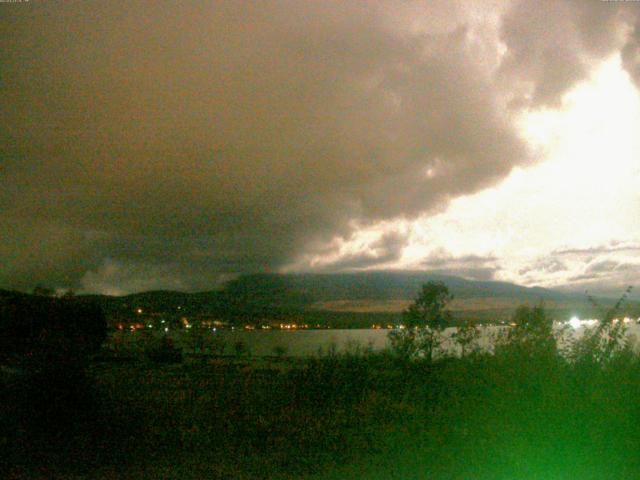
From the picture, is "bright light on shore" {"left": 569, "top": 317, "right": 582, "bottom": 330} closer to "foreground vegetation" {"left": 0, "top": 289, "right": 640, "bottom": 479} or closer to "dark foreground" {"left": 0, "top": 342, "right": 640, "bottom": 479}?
"foreground vegetation" {"left": 0, "top": 289, "right": 640, "bottom": 479}

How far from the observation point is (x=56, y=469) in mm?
10859

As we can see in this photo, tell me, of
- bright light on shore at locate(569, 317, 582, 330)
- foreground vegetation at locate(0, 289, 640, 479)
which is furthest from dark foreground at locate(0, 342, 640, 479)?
bright light on shore at locate(569, 317, 582, 330)

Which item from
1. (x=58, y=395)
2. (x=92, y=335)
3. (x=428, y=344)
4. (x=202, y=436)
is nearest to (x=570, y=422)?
(x=202, y=436)

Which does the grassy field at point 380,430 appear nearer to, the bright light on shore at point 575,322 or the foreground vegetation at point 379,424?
the foreground vegetation at point 379,424

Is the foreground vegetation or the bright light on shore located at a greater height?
the bright light on shore

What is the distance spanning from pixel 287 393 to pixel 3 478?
859 centimetres

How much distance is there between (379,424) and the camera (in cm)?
1375

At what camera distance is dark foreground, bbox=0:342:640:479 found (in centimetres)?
1059

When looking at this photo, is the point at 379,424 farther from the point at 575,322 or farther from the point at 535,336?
the point at 575,322

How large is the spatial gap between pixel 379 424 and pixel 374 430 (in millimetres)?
549

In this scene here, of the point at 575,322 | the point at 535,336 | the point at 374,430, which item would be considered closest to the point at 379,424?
the point at 374,430

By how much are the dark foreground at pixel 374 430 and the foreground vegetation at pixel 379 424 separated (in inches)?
0.9

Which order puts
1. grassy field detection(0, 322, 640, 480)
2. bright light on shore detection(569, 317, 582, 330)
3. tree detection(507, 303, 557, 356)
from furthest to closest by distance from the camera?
bright light on shore detection(569, 317, 582, 330)
tree detection(507, 303, 557, 356)
grassy field detection(0, 322, 640, 480)

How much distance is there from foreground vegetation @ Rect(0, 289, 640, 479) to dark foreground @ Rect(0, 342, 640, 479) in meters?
0.02
